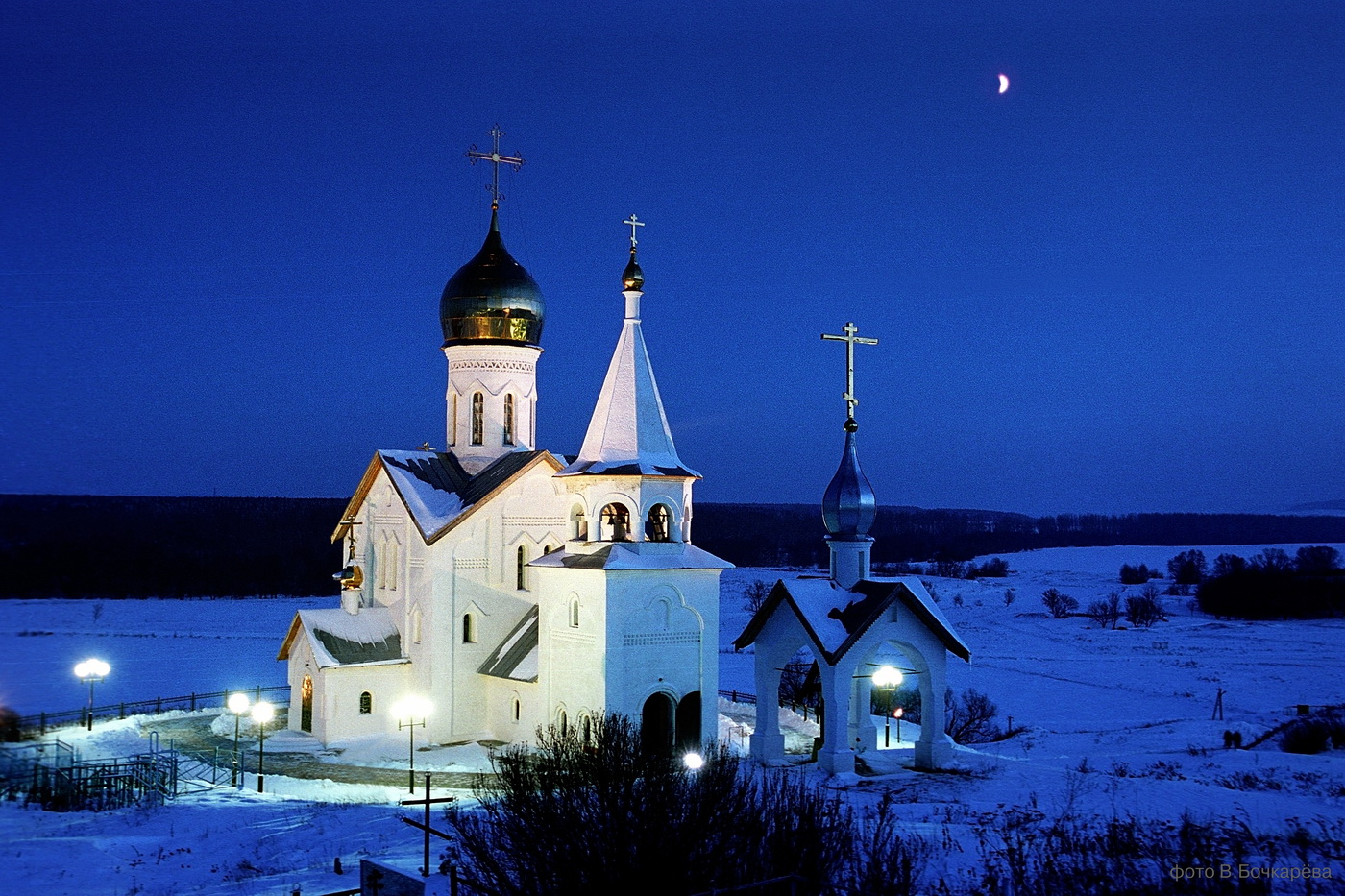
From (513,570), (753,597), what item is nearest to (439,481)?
(513,570)

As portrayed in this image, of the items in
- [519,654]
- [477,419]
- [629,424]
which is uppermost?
[477,419]

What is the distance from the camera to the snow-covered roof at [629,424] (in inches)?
768

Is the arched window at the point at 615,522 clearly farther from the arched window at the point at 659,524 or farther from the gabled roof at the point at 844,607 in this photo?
the gabled roof at the point at 844,607

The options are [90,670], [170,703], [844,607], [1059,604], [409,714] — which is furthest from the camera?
[1059,604]

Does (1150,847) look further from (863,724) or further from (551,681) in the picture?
(551,681)

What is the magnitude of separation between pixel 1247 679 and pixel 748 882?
32.5 metres

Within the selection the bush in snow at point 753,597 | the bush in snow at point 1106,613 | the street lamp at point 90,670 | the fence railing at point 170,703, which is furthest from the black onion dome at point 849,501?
the bush in snow at point 1106,613

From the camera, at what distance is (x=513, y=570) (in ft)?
74.4

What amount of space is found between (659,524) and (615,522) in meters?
0.77

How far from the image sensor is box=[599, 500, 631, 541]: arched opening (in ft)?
65.5

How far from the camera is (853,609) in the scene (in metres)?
17.2

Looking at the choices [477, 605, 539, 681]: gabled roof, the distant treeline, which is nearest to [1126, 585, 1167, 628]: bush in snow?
the distant treeline

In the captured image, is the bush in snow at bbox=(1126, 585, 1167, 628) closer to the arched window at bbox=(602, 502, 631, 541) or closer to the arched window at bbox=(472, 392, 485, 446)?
the arched window at bbox=(472, 392, 485, 446)

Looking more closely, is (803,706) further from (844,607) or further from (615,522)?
(844,607)
